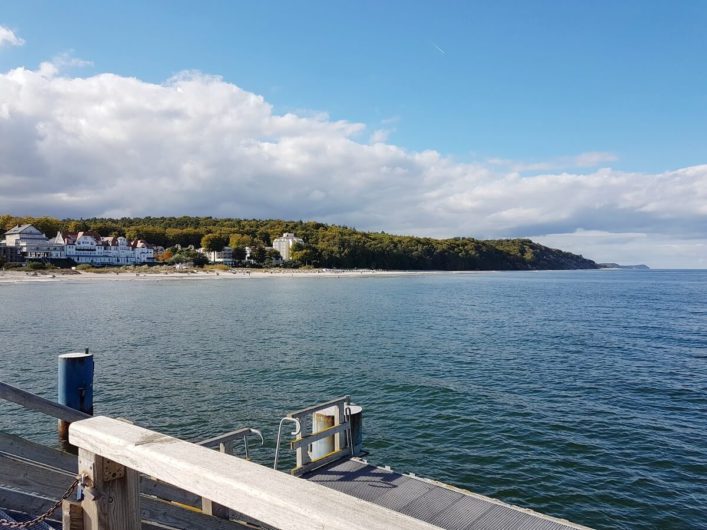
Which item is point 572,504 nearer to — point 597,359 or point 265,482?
point 265,482

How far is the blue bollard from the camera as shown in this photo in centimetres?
1341

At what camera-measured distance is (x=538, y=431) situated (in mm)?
16719

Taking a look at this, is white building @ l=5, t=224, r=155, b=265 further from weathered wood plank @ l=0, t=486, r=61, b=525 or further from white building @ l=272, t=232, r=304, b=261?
weathered wood plank @ l=0, t=486, r=61, b=525

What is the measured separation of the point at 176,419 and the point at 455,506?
453 inches

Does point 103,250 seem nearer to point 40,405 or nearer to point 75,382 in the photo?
point 75,382

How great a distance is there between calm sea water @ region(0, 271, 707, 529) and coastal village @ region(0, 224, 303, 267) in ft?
400

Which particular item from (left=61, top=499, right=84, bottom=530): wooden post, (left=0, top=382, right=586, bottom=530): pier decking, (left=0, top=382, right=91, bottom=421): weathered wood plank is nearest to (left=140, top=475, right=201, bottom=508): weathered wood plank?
(left=0, top=382, right=586, bottom=530): pier decking

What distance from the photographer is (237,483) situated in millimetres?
2266

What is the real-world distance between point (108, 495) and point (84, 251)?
177579 millimetres

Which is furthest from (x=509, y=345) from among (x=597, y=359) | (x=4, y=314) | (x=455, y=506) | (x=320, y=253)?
(x=320, y=253)

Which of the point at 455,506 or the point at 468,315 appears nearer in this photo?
the point at 455,506

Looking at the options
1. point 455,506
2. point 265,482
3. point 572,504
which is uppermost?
point 265,482

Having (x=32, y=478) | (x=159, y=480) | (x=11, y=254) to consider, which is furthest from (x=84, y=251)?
(x=159, y=480)

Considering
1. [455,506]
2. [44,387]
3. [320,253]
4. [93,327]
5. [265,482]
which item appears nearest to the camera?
[265,482]
